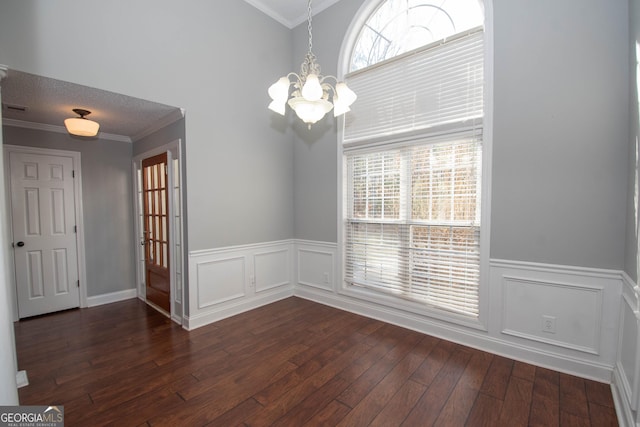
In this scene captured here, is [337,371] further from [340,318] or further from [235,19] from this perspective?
[235,19]

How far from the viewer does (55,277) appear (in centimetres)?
365

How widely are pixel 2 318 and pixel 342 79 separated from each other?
379 cm

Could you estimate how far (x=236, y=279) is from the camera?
360cm

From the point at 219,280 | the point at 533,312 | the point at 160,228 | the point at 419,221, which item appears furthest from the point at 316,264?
the point at 533,312

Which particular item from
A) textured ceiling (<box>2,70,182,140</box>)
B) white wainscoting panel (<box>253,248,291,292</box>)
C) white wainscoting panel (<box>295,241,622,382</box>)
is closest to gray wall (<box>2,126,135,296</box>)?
textured ceiling (<box>2,70,182,140</box>)

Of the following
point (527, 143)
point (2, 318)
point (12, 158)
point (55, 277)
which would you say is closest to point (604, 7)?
point (527, 143)

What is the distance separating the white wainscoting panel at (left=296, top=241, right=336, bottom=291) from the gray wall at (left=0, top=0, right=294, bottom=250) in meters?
0.39

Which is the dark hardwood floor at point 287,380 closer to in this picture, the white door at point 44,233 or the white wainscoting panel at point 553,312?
the white wainscoting panel at point 553,312

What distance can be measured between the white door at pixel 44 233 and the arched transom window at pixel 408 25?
4174mm

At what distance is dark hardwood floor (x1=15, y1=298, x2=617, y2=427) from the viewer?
73.9 inches

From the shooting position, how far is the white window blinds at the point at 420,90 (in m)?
2.70

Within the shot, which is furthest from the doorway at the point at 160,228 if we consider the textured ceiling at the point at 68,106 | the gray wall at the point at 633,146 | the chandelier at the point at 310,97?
the gray wall at the point at 633,146

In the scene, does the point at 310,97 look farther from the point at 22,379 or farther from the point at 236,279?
the point at 22,379

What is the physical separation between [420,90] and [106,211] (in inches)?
179
